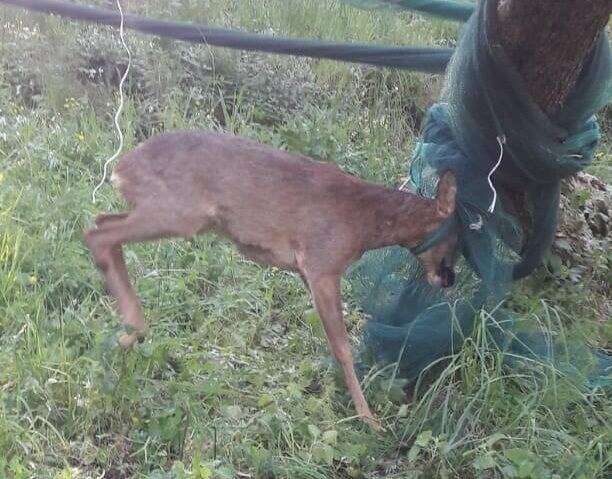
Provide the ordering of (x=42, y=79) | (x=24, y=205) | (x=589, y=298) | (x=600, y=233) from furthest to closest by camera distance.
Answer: (x=42, y=79) < (x=600, y=233) < (x=589, y=298) < (x=24, y=205)

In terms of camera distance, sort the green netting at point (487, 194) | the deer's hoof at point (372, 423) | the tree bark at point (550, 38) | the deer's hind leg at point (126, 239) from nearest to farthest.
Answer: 1. the deer's hind leg at point (126, 239)
2. the tree bark at point (550, 38)
3. the deer's hoof at point (372, 423)
4. the green netting at point (487, 194)

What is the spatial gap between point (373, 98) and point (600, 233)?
96.2 inches

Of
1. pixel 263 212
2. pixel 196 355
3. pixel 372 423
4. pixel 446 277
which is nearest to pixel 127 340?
pixel 196 355

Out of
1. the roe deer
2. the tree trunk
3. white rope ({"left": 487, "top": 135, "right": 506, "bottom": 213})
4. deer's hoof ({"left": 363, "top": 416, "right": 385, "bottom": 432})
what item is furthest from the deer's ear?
deer's hoof ({"left": 363, "top": 416, "right": 385, "bottom": 432})

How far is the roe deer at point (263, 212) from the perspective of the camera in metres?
4.25

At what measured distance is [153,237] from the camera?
4.23 meters

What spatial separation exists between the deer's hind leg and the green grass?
0.52 ft

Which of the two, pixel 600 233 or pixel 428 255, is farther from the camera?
pixel 600 233

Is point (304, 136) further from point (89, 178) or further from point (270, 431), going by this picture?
point (270, 431)

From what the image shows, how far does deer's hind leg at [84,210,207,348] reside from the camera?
421cm

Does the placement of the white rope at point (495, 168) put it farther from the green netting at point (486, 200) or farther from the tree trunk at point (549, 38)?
the tree trunk at point (549, 38)

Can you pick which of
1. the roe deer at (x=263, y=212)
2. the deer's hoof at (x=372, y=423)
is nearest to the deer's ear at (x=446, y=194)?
the roe deer at (x=263, y=212)

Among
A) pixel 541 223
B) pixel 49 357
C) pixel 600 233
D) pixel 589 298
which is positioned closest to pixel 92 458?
pixel 49 357

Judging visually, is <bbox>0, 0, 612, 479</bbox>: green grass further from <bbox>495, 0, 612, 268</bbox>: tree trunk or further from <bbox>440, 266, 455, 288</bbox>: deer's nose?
<bbox>495, 0, 612, 268</bbox>: tree trunk
